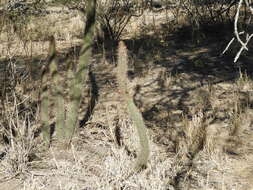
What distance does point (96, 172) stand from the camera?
322 cm

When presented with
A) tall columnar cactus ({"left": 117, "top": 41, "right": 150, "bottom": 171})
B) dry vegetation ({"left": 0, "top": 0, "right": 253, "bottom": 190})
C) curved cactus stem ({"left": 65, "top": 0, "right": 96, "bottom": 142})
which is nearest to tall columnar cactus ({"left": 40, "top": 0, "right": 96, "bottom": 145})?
curved cactus stem ({"left": 65, "top": 0, "right": 96, "bottom": 142})

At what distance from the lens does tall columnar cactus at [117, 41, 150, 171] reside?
2.65 metres

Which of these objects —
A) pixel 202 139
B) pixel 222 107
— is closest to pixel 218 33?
pixel 222 107

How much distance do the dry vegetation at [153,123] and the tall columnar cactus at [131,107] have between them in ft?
0.39

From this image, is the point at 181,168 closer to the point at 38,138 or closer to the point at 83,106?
the point at 38,138

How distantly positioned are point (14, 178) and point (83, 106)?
1794 mm

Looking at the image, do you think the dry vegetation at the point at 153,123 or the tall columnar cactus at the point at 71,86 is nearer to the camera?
the dry vegetation at the point at 153,123

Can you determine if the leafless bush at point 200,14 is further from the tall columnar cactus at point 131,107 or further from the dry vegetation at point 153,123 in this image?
the tall columnar cactus at point 131,107

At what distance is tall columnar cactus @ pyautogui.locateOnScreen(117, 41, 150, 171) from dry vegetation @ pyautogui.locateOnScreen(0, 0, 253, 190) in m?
0.12

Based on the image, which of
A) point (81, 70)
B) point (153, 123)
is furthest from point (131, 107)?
point (153, 123)

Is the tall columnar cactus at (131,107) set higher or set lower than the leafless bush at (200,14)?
lower

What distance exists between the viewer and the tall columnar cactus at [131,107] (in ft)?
8.70

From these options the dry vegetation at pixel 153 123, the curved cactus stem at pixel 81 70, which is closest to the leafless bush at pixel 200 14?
the dry vegetation at pixel 153 123

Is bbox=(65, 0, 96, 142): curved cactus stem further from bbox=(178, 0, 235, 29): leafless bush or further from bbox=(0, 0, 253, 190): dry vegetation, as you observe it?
bbox=(178, 0, 235, 29): leafless bush
